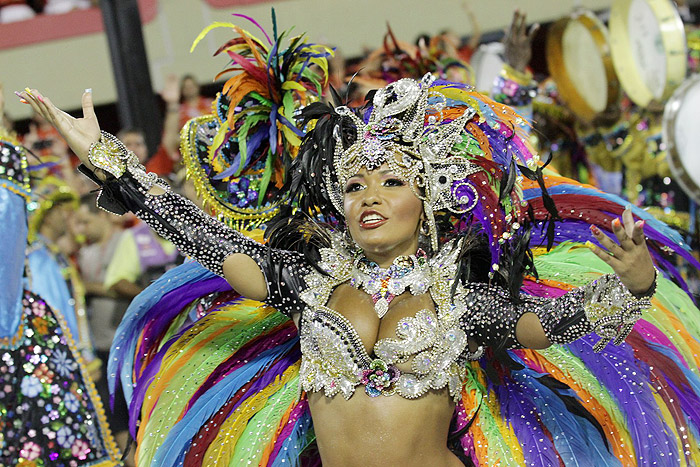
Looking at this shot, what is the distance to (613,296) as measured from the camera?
2.52 meters

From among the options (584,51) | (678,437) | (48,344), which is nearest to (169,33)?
(584,51)

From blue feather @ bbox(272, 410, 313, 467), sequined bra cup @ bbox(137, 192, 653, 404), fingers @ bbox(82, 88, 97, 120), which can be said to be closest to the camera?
sequined bra cup @ bbox(137, 192, 653, 404)

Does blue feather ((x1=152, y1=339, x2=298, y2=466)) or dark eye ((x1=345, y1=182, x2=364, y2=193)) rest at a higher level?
dark eye ((x1=345, y1=182, x2=364, y2=193))

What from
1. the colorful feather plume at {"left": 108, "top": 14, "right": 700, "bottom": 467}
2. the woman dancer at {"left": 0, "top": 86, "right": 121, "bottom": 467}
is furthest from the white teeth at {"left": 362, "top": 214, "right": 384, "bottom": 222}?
the woman dancer at {"left": 0, "top": 86, "right": 121, "bottom": 467}

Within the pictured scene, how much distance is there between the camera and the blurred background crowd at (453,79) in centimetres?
541

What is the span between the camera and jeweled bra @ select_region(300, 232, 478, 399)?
108 inches

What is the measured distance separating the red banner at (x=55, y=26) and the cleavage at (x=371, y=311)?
8986 mm

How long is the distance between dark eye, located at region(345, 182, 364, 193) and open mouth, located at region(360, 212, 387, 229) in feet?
0.35

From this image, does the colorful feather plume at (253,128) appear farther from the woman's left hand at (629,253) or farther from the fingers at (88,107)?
the woman's left hand at (629,253)

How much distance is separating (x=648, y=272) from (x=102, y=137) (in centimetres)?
153

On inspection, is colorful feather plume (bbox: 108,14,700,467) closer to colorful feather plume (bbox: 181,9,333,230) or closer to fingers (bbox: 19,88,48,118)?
colorful feather plume (bbox: 181,9,333,230)

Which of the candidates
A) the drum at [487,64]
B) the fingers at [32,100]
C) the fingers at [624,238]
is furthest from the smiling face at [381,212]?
the drum at [487,64]

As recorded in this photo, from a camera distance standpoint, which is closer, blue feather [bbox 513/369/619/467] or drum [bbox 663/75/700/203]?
blue feather [bbox 513/369/619/467]

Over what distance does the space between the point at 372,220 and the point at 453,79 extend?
2.72m
